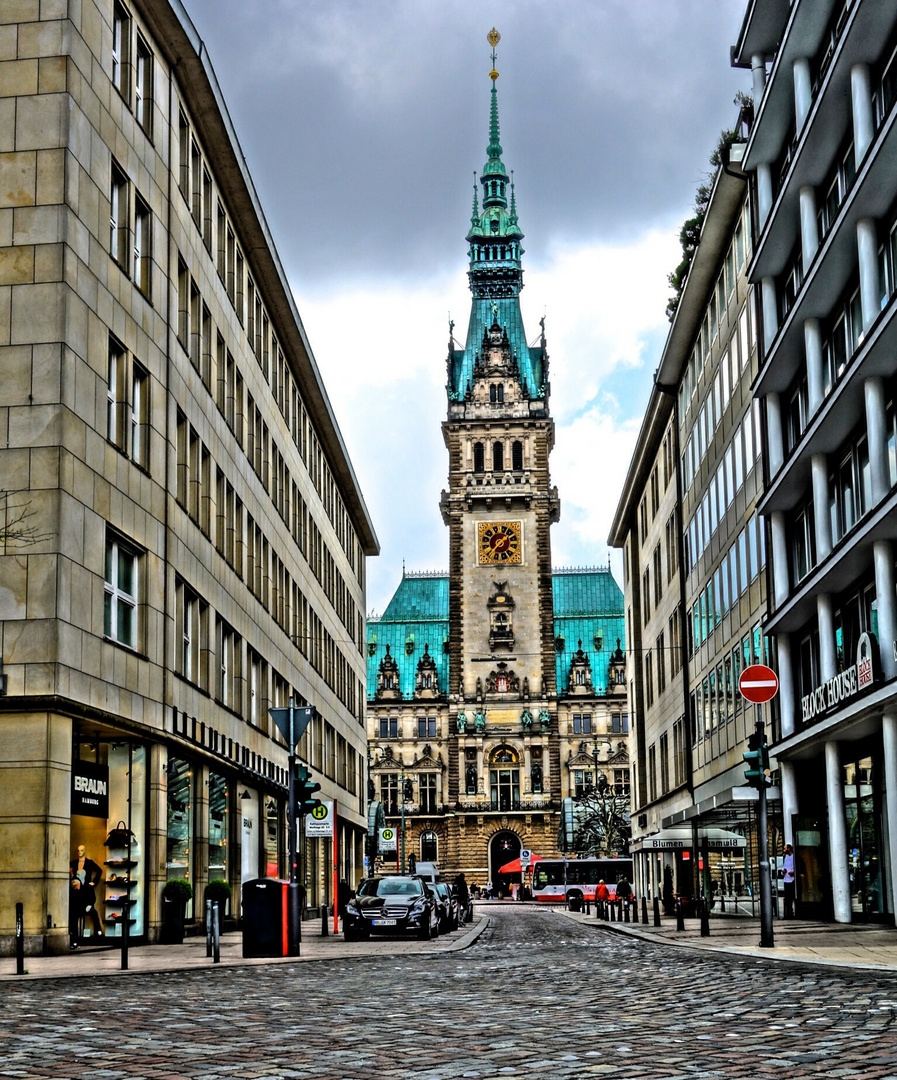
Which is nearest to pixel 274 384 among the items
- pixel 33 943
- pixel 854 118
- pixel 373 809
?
pixel 854 118

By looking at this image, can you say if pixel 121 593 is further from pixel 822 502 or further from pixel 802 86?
pixel 802 86

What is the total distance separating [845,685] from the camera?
30.7m

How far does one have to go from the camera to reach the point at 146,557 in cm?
3044

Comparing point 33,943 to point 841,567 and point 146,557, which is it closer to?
point 146,557

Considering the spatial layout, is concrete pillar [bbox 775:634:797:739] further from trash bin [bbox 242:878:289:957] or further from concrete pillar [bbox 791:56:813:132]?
trash bin [bbox 242:878:289:957]

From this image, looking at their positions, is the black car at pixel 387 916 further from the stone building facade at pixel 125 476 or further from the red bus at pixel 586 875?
the red bus at pixel 586 875

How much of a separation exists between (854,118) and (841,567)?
9.00 metres

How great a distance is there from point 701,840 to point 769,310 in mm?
19428

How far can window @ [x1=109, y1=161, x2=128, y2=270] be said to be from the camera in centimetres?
2936

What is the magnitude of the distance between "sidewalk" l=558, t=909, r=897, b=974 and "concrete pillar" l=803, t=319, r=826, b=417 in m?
11.3

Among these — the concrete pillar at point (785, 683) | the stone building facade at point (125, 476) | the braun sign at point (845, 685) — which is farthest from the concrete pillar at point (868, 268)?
the stone building facade at point (125, 476)

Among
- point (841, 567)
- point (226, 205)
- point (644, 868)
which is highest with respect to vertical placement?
point (226, 205)

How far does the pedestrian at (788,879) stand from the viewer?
1427 inches

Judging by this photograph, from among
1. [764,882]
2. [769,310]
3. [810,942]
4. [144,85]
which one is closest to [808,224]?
[769,310]
